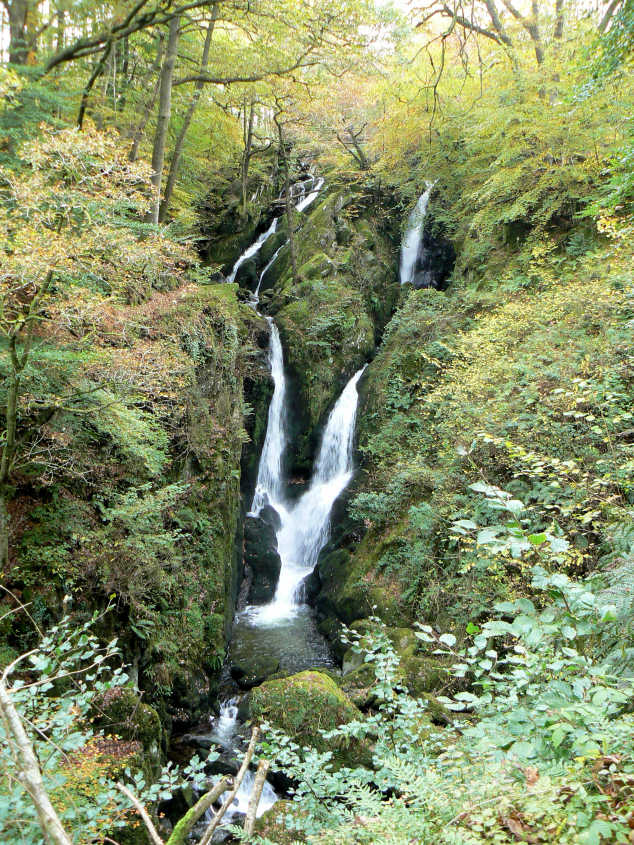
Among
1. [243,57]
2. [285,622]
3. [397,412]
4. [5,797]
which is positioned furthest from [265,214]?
[5,797]

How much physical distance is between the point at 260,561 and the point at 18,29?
11195 mm

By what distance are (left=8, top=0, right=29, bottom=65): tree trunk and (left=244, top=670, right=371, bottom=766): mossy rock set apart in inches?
391

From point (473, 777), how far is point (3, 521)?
15.8ft

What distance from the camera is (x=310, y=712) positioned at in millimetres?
5938

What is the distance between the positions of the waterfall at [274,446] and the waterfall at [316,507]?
13.7 inches

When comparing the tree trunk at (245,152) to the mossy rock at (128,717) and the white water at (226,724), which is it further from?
the mossy rock at (128,717)

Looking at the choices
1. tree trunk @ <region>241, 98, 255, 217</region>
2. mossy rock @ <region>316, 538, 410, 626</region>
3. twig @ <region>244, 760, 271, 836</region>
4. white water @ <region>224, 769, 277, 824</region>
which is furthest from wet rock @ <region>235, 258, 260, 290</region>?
twig @ <region>244, 760, 271, 836</region>

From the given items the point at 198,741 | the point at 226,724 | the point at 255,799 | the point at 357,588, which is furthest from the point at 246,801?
the point at 255,799

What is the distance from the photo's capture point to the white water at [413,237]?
16.9 meters

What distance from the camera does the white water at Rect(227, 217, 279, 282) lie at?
18133 mm

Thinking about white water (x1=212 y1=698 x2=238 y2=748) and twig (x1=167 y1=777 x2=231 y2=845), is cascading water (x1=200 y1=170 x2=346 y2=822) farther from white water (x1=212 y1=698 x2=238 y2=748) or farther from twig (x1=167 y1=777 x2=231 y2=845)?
twig (x1=167 y1=777 x2=231 y2=845)

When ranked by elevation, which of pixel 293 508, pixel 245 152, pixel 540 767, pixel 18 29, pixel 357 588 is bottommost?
pixel 357 588

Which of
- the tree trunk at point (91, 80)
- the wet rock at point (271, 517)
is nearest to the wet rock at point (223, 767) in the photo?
the wet rock at point (271, 517)

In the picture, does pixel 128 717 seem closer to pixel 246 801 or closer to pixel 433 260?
pixel 246 801
